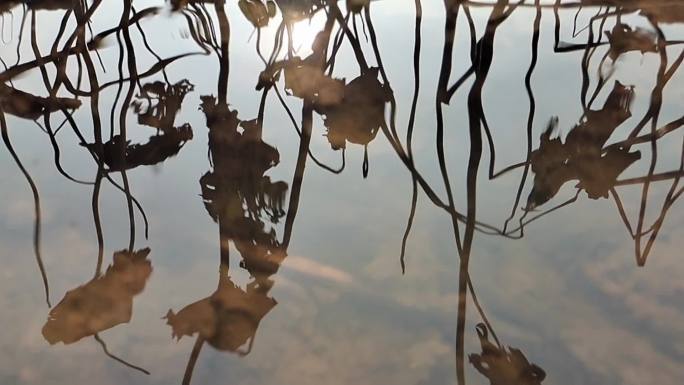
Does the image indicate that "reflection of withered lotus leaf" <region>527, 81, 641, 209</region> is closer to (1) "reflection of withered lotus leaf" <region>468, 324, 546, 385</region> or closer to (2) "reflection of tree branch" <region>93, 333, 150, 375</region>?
(1) "reflection of withered lotus leaf" <region>468, 324, 546, 385</region>

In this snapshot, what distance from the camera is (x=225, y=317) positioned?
559 millimetres

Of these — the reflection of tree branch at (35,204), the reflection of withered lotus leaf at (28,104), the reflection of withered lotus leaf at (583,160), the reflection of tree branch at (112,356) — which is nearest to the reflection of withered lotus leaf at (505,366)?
the reflection of withered lotus leaf at (583,160)

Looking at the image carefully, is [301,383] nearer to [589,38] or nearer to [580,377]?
[580,377]

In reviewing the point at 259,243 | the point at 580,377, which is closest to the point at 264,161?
the point at 259,243

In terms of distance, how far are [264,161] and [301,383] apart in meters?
0.22

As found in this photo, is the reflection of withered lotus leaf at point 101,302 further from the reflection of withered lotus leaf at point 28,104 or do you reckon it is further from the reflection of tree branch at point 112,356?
the reflection of withered lotus leaf at point 28,104

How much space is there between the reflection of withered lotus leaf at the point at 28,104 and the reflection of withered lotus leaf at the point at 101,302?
19cm

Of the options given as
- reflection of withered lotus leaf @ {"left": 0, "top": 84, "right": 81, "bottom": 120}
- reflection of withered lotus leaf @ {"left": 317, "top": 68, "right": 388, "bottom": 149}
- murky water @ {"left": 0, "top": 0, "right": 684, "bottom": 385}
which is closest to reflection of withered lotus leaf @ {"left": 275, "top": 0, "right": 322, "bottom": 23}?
murky water @ {"left": 0, "top": 0, "right": 684, "bottom": 385}

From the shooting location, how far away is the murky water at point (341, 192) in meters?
0.54

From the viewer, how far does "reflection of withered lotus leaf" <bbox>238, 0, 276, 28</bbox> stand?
0.73 meters

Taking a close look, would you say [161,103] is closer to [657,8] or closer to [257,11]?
[257,11]

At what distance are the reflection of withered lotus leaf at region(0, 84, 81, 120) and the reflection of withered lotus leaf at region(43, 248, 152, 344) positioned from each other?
0.19m

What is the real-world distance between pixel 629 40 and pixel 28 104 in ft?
2.03

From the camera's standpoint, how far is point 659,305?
21.4 inches
